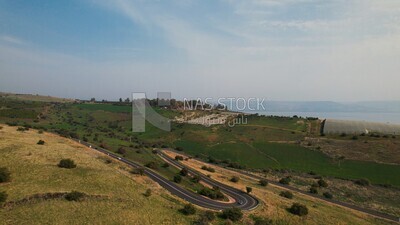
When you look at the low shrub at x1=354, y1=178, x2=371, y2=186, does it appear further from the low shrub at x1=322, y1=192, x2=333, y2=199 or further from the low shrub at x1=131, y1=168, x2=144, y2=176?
the low shrub at x1=131, y1=168, x2=144, y2=176

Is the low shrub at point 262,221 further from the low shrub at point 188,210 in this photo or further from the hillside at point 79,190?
the hillside at point 79,190

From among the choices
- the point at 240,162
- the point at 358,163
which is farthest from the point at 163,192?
the point at 358,163

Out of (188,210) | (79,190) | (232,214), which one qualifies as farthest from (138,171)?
(232,214)

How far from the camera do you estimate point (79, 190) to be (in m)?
49.9

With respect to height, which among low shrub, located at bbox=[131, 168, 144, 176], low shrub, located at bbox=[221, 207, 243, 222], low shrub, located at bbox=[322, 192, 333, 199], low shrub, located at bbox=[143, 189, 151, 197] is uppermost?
low shrub, located at bbox=[131, 168, 144, 176]

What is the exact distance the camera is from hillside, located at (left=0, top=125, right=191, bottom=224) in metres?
41.1

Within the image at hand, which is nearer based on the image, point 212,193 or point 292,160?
point 212,193

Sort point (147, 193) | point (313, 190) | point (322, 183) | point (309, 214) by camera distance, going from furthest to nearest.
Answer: point (322, 183) < point (313, 190) < point (309, 214) < point (147, 193)

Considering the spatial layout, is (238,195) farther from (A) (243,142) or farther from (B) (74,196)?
(A) (243,142)

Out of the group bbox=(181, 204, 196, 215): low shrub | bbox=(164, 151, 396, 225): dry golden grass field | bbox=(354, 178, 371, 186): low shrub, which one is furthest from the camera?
bbox=(354, 178, 371, 186): low shrub

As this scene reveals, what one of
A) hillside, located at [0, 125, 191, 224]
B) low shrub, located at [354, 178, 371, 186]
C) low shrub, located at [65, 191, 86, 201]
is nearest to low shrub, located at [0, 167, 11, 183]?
hillside, located at [0, 125, 191, 224]

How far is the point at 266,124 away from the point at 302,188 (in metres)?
83.6

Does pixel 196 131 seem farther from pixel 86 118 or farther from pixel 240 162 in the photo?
pixel 86 118

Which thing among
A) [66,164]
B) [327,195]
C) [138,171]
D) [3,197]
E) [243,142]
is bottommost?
[327,195]
